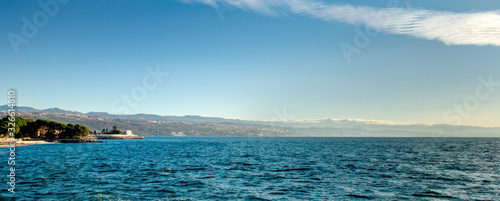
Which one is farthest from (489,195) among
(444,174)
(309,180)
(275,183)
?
(275,183)

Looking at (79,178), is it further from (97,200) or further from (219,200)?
(219,200)

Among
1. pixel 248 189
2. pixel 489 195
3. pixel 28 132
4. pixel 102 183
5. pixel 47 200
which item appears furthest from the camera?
pixel 28 132

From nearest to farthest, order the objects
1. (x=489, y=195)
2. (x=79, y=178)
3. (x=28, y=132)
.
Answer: (x=489, y=195) < (x=79, y=178) < (x=28, y=132)

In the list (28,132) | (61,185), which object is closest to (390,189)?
(61,185)

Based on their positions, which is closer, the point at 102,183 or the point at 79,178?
the point at 102,183

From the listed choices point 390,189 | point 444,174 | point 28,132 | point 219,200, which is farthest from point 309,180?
point 28,132

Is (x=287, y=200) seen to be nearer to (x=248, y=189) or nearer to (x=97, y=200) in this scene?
(x=248, y=189)

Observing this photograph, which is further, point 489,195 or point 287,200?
point 489,195

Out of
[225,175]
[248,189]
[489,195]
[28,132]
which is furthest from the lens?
[28,132]

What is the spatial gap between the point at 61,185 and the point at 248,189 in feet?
71.3

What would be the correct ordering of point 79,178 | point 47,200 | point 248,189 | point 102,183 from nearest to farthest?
point 47,200 → point 248,189 → point 102,183 → point 79,178

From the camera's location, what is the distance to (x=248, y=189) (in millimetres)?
34688

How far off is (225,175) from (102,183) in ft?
53.6

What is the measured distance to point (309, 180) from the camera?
41031 millimetres
